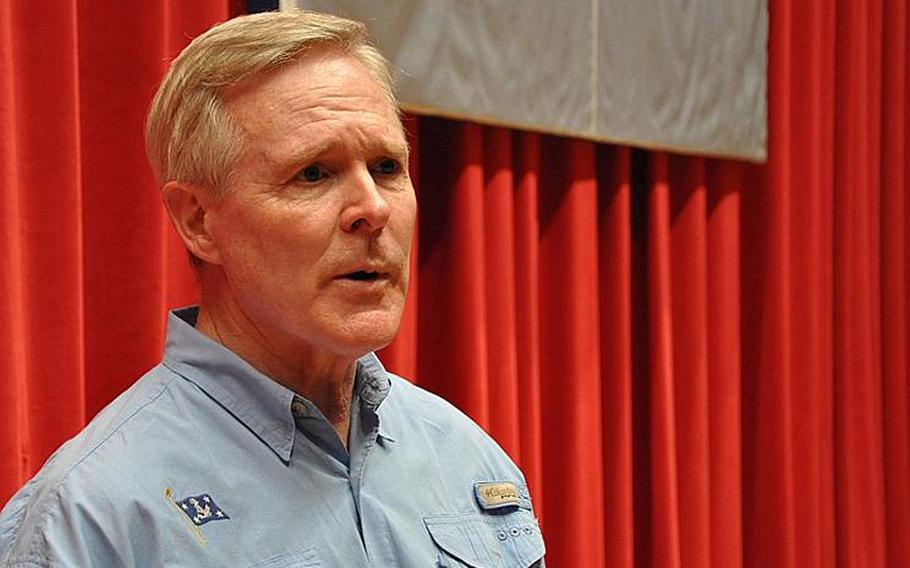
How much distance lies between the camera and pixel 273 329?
4.01 ft

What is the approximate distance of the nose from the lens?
1188 mm

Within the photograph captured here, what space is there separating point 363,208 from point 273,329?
16 cm

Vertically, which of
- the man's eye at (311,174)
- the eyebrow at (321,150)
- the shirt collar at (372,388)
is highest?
the eyebrow at (321,150)

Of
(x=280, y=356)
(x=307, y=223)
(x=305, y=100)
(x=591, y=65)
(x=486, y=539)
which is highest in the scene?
(x=591, y=65)

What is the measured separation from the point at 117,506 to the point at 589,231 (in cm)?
143

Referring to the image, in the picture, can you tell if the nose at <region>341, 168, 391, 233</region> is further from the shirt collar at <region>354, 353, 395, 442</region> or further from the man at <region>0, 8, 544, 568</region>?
the shirt collar at <region>354, 353, 395, 442</region>

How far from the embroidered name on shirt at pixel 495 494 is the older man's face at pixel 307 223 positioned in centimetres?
27

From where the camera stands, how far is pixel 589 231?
234 cm

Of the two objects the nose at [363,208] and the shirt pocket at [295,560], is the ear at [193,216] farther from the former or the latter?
the shirt pocket at [295,560]

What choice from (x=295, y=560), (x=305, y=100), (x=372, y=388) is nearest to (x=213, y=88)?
(x=305, y=100)

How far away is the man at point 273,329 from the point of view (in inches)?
44.0

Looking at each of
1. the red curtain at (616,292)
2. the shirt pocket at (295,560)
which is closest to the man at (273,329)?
the shirt pocket at (295,560)

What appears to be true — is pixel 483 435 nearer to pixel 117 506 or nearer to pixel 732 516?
pixel 117 506

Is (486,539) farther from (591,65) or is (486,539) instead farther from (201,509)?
(591,65)
